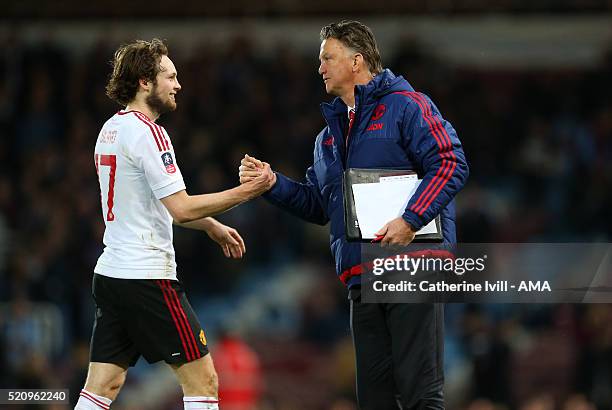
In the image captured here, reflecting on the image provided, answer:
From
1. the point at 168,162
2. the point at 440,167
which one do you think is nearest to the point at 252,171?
the point at 168,162

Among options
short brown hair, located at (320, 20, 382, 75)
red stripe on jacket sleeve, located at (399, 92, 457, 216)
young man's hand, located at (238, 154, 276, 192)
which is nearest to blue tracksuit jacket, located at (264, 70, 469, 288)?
red stripe on jacket sleeve, located at (399, 92, 457, 216)

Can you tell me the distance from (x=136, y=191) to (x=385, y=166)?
3.62 feet

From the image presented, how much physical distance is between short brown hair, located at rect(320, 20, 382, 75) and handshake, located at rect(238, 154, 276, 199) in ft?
2.24

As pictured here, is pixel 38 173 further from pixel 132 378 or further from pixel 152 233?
pixel 152 233

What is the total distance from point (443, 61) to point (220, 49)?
246 centimetres

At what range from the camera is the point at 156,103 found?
4.80 m

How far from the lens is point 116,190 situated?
466cm

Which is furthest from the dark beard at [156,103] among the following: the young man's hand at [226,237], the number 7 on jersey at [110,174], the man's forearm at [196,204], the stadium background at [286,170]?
the stadium background at [286,170]

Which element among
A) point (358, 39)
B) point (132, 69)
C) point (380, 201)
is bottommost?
point (380, 201)

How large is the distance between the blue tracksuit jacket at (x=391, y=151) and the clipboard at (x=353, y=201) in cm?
5

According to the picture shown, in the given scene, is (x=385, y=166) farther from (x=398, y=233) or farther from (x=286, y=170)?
(x=286, y=170)

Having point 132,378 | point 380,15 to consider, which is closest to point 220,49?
point 380,15

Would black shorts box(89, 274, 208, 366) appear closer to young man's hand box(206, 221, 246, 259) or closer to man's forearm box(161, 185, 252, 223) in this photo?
man's forearm box(161, 185, 252, 223)

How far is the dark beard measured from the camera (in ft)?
15.7
